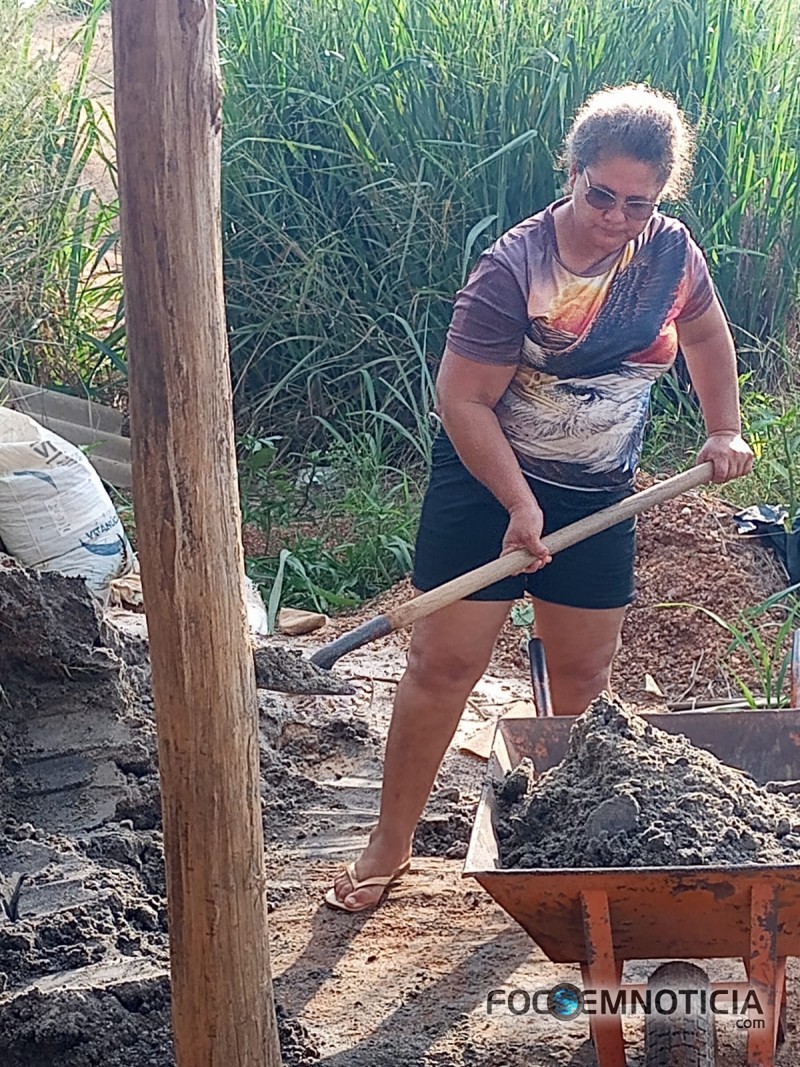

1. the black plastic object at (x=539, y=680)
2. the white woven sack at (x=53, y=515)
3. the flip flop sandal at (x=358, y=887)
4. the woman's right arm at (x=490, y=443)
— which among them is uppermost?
the woman's right arm at (x=490, y=443)

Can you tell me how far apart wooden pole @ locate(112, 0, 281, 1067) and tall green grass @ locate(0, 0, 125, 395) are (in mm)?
4356

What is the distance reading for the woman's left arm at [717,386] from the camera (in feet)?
10.0

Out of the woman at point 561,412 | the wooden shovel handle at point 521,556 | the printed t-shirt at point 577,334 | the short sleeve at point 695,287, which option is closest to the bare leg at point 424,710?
the woman at point 561,412

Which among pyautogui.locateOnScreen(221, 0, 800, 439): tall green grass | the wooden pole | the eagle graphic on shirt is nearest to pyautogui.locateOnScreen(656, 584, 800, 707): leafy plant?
the eagle graphic on shirt

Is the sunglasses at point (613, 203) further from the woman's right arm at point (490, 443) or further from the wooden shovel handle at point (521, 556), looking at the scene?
the wooden shovel handle at point (521, 556)

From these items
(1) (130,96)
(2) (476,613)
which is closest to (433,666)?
(2) (476,613)

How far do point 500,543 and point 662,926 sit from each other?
1.07 meters

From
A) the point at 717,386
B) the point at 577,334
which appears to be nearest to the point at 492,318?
the point at 577,334

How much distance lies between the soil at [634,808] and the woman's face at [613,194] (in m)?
0.97

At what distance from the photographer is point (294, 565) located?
5797mm

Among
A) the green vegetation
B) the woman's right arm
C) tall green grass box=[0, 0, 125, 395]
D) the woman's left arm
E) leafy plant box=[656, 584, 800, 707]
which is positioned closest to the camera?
the woman's right arm

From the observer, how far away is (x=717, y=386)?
3.13 metres

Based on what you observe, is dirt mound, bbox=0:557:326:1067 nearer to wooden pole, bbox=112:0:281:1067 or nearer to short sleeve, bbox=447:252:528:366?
wooden pole, bbox=112:0:281:1067

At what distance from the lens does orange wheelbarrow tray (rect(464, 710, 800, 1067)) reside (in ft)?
6.68
